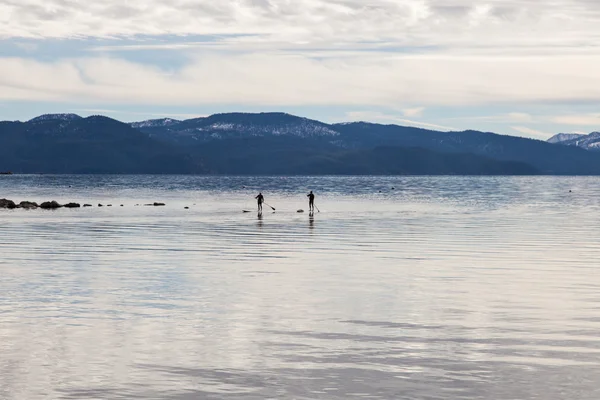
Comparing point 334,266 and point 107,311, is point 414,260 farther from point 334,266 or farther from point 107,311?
point 107,311

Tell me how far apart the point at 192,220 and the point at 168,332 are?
51.3 meters

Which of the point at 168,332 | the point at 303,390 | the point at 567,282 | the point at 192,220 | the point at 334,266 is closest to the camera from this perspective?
the point at 303,390

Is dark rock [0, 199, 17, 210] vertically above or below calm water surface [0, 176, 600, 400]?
above

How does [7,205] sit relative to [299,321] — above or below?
above

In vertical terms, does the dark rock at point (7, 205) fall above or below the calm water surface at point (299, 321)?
above

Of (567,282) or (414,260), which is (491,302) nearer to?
(567,282)

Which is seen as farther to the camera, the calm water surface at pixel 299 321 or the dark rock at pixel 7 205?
the dark rock at pixel 7 205

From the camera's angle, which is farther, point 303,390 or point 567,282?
point 567,282

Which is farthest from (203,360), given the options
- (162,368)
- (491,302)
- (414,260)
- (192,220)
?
(192,220)

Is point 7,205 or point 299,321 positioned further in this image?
point 7,205

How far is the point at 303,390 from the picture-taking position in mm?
15219

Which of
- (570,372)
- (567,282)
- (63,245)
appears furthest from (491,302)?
(63,245)

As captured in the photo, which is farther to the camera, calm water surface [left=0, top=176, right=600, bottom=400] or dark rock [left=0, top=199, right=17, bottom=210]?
dark rock [left=0, top=199, right=17, bottom=210]

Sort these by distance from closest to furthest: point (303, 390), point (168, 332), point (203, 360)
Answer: point (303, 390) → point (203, 360) → point (168, 332)
